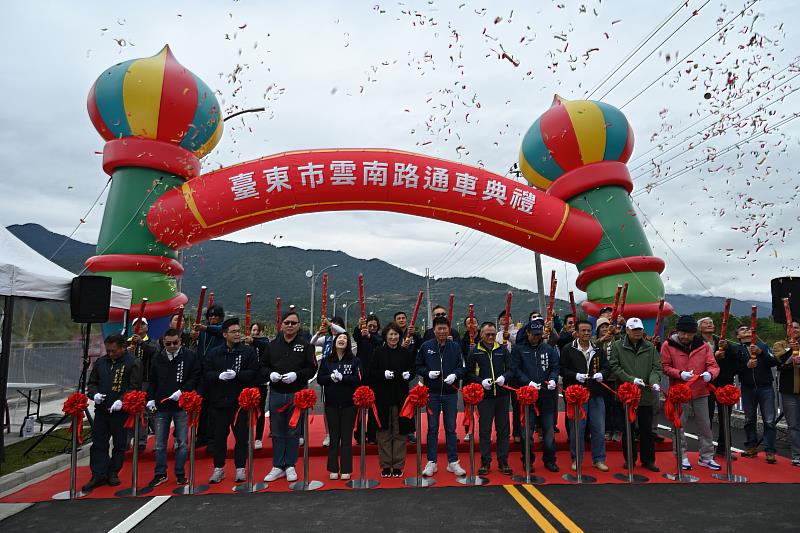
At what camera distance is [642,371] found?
5844 millimetres

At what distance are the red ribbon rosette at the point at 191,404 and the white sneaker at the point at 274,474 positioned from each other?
96cm

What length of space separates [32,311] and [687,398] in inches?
382

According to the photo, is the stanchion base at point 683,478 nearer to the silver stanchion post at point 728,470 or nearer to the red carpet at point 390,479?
the red carpet at point 390,479

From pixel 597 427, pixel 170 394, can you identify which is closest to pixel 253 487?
pixel 170 394

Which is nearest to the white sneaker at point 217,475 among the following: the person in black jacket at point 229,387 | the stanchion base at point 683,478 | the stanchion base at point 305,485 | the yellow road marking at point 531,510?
the person in black jacket at point 229,387

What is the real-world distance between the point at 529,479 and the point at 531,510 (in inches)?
35.6

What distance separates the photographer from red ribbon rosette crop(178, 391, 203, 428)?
5.30 meters

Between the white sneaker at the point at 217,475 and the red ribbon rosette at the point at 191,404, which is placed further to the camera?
the white sneaker at the point at 217,475

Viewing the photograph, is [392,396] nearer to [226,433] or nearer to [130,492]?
[226,433]

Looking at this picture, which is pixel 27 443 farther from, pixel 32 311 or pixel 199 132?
pixel 199 132

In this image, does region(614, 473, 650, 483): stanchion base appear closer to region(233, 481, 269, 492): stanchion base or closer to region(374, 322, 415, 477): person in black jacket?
region(374, 322, 415, 477): person in black jacket

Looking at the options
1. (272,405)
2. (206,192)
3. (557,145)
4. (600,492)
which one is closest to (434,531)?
(600,492)

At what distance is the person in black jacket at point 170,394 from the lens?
17.9 feet

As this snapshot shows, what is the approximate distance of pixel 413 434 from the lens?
23.1 ft
